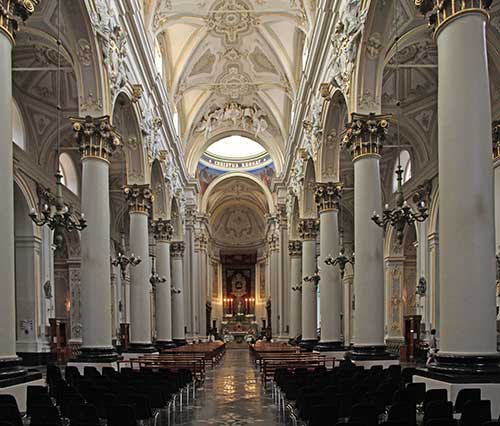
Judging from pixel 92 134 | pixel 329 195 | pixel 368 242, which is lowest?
pixel 368 242

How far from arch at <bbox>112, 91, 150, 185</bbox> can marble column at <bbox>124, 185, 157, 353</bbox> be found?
47cm

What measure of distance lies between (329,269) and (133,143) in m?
7.83

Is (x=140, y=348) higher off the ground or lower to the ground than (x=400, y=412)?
lower

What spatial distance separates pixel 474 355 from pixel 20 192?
18384mm

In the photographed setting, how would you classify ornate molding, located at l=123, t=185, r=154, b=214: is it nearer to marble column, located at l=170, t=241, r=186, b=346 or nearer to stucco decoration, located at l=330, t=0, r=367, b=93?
stucco decoration, located at l=330, t=0, r=367, b=93

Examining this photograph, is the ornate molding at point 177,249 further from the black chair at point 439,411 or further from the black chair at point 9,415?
the black chair at point 439,411

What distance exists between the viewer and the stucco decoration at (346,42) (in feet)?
50.5

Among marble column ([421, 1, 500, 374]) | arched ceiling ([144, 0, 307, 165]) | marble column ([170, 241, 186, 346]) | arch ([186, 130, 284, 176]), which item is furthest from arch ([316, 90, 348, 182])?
arch ([186, 130, 284, 176])

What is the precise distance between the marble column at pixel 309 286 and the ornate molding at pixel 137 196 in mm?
8163

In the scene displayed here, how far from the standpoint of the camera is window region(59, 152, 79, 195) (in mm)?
28953

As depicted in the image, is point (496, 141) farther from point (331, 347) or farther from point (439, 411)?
point (439, 411)

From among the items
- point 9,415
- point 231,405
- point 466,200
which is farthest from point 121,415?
point 231,405

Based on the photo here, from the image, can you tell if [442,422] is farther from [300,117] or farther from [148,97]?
[300,117]

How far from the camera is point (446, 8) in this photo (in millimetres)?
9156
